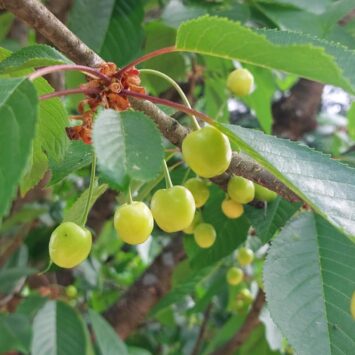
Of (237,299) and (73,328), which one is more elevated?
(73,328)

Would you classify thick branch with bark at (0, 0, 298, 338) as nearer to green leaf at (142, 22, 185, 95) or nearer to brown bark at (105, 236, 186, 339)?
green leaf at (142, 22, 185, 95)

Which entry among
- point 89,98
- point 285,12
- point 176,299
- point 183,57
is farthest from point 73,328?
point 89,98

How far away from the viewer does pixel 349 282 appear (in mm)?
803

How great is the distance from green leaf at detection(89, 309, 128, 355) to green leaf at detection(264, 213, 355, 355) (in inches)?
40.8

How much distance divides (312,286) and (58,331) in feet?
3.69

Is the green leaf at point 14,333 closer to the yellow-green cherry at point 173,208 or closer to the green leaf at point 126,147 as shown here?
the yellow-green cherry at point 173,208

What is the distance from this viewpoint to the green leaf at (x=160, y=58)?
5.09 feet

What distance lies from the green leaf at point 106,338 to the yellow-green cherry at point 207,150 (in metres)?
1.23

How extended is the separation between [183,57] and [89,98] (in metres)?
0.99

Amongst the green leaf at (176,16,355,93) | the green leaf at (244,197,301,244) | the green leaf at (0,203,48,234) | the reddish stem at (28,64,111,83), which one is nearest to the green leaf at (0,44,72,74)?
the reddish stem at (28,64,111,83)

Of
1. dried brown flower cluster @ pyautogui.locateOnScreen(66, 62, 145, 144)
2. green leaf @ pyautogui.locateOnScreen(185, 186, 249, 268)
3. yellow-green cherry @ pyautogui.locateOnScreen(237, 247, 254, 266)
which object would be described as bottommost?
yellow-green cherry @ pyautogui.locateOnScreen(237, 247, 254, 266)

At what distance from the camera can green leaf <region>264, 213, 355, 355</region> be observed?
2.40ft

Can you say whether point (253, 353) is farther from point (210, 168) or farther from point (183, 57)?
point (210, 168)

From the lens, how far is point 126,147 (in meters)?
0.56
